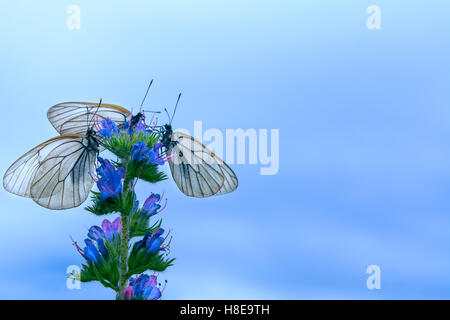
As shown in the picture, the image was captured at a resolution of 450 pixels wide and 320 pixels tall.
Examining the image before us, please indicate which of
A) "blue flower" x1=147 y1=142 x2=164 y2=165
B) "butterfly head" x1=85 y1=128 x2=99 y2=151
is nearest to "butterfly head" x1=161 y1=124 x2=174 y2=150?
"blue flower" x1=147 y1=142 x2=164 y2=165

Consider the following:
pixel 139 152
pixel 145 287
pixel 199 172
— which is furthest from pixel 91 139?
pixel 145 287

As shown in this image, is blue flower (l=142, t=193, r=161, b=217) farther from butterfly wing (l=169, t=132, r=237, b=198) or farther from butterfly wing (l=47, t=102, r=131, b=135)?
butterfly wing (l=47, t=102, r=131, b=135)

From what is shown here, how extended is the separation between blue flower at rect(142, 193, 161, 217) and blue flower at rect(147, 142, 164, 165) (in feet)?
1.28

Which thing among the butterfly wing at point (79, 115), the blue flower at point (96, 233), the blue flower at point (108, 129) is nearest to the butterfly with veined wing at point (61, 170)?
the butterfly wing at point (79, 115)

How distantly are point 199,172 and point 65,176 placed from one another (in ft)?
5.41

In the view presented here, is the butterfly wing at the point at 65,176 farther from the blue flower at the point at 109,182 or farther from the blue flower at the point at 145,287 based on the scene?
the blue flower at the point at 145,287

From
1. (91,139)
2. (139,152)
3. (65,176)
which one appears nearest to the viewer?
(139,152)

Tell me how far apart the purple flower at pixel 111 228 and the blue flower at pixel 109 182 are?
1.22 feet

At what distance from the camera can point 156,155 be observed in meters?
5.37

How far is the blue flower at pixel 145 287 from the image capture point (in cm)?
512

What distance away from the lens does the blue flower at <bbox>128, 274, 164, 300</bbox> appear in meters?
5.12

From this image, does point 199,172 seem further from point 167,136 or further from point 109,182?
point 109,182
